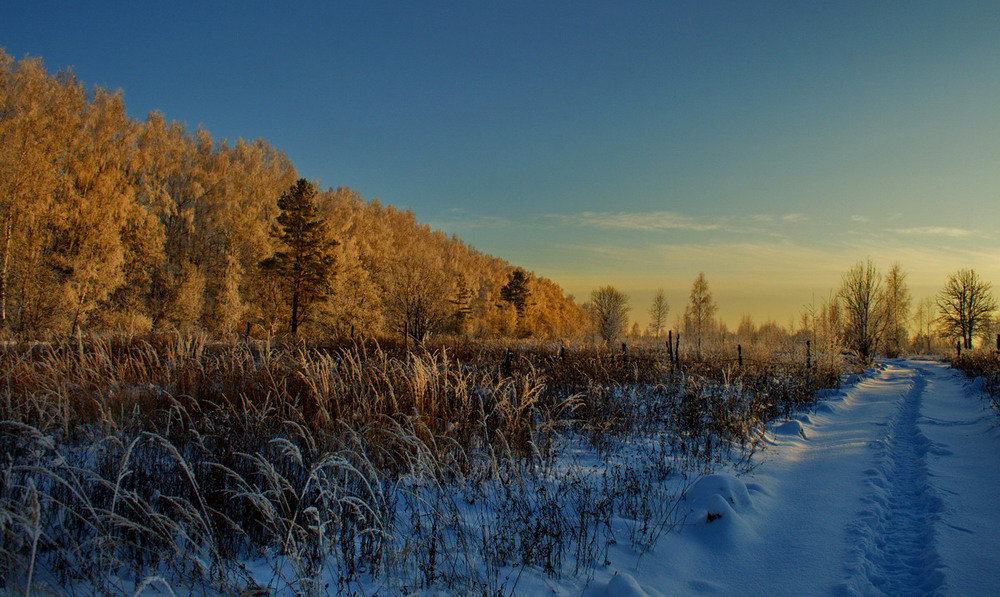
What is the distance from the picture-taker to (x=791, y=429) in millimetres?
7152

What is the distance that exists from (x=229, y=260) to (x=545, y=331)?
4494 cm

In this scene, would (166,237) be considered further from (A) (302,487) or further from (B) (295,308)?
(A) (302,487)

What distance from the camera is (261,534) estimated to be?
111 inches

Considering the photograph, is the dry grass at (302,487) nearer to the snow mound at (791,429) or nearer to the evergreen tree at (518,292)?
the snow mound at (791,429)

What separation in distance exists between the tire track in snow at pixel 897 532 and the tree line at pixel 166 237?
1360 cm

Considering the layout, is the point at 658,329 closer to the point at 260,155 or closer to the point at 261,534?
the point at 260,155

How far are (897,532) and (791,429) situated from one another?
406 centimetres

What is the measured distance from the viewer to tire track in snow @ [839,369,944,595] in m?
2.73

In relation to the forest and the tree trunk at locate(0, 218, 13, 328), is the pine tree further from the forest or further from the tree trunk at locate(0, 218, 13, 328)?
the tree trunk at locate(0, 218, 13, 328)

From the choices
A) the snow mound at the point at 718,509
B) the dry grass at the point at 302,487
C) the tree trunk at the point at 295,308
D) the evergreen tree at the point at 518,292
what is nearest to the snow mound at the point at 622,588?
the dry grass at the point at 302,487

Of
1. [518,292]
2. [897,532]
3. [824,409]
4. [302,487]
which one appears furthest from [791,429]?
[518,292]

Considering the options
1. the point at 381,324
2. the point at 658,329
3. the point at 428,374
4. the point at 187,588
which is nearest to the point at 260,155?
the point at 381,324

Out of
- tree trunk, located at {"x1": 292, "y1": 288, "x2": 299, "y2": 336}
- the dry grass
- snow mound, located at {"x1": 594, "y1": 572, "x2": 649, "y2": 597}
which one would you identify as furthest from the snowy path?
tree trunk, located at {"x1": 292, "y1": 288, "x2": 299, "y2": 336}

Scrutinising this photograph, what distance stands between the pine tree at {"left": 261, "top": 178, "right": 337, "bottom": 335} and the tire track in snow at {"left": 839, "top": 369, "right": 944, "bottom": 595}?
98.8 feet
